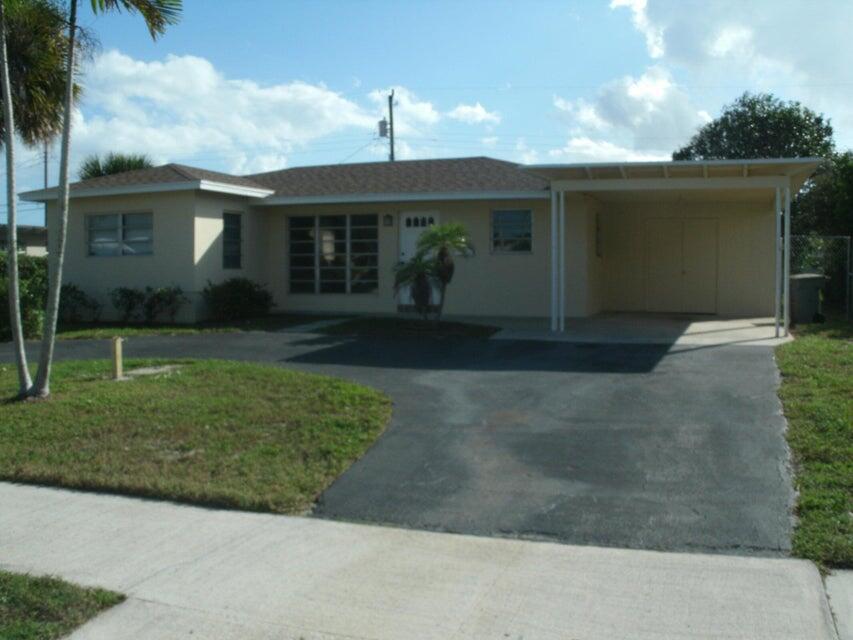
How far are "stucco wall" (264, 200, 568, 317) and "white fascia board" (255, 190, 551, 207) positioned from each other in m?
0.54

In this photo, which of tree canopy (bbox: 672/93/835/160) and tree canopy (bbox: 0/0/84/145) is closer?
tree canopy (bbox: 0/0/84/145)

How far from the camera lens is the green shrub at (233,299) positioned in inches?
760

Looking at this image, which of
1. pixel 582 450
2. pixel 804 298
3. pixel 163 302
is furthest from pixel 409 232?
pixel 582 450

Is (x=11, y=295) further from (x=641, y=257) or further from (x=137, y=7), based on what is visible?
(x=641, y=257)

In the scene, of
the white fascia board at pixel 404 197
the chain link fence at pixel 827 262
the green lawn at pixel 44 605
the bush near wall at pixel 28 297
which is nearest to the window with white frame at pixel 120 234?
the bush near wall at pixel 28 297

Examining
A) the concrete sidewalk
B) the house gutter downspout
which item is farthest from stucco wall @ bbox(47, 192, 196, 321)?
the concrete sidewalk

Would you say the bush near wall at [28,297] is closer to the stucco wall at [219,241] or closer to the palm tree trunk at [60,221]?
the stucco wall at [219,241]

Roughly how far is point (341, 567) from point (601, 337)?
10.4m

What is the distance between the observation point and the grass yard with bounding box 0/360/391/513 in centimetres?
778

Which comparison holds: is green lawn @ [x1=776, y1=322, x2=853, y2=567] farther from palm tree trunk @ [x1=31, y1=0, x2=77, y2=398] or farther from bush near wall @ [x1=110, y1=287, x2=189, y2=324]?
bush near wall @ [x1=110, y1=287, x2=189, y2=324]

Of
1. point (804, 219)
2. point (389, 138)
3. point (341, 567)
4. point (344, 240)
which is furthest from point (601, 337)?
point (389, 138)

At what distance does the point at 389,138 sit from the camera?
46531 millimetres

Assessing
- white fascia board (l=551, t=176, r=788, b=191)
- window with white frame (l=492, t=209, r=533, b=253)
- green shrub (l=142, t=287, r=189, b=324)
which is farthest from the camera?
window with white frame (l=492, t=209, r=533, b=253)

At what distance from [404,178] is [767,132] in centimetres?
1696
